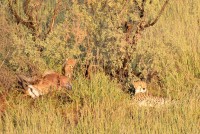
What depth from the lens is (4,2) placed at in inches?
315

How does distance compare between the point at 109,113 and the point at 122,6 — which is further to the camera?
the point at 122,6

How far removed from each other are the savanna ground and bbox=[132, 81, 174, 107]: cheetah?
133 mm

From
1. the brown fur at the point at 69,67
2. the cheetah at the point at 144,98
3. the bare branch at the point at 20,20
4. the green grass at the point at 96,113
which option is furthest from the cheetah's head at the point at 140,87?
the bare branch at the point at 20,20

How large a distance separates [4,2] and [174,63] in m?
A: 2.26

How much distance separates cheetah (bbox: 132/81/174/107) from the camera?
6617 mm

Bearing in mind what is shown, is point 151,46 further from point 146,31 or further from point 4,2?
point 4,2

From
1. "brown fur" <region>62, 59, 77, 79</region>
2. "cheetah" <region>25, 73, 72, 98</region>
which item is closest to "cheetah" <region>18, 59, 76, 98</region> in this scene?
"cheetah" <region>25, 73, 72, 98</region>

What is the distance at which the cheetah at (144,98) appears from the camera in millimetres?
6617

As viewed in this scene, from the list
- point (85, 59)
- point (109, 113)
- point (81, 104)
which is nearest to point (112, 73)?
point (85, 59)

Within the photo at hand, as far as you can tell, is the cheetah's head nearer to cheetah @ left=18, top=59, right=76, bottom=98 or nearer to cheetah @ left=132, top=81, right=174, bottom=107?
cheetah @ left=132, top=81, right=174, bottom=107

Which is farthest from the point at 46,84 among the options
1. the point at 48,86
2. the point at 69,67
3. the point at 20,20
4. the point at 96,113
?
the point at 96,113

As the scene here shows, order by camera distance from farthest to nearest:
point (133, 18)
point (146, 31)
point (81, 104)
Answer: point (146, 31)
point (133, 18)
point (81, 104)

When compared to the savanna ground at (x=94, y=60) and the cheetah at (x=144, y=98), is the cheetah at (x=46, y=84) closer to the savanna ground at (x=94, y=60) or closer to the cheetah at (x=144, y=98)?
the savanna ground at (x=94, y=60)

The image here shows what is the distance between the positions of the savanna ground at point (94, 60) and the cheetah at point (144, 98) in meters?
0.13
